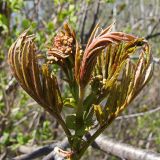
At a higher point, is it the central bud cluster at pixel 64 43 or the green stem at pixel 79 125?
the central bud cluster at pixel 64 43

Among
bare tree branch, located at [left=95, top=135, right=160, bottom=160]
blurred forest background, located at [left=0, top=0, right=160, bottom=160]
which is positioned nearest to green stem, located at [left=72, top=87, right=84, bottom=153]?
bare tree branch, located at [left=95, top=135, right=160, bottom=160]

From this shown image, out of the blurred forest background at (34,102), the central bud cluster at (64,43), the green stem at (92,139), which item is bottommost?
the blurred forest background at (34,102)

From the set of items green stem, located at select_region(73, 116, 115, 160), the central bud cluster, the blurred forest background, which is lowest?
the blurred forest background

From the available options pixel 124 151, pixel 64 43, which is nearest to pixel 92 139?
pixel 64 43

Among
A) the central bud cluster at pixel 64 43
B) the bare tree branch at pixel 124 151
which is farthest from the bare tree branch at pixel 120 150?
the central bud cluster at pixel 64 43

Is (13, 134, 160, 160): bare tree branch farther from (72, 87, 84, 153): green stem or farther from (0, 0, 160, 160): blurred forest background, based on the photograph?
(0, 0, 160, 160): blurred forest background

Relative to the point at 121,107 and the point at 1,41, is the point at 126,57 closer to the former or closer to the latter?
the point at 121,107

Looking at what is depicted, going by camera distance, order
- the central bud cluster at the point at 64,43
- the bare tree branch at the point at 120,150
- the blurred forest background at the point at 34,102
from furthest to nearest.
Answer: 1. the blurred forest background at the point at 34,102
2. the bare tree branch at the point at 120,150
3. the central bud cluster at the point at 64,43

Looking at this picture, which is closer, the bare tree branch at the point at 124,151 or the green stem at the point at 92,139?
the green stem at the point at 92,139

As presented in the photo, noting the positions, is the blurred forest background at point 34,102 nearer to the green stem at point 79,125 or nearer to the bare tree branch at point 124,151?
the bare tree branch at point 124,151

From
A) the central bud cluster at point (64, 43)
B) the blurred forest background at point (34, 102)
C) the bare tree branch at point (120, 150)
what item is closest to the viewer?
the central bud cluster at point (64, 43)

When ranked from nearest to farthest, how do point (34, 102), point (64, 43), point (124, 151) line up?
point (64, 43) → point (124, 151) → point (34, 102)

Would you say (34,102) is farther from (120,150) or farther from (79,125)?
(79,125)
